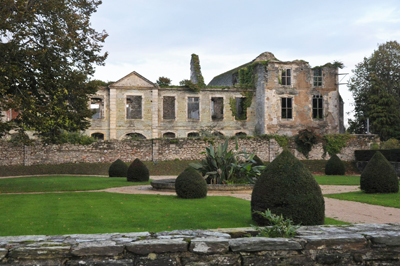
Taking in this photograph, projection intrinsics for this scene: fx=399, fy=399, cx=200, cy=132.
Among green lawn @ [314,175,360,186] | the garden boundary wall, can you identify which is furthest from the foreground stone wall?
the garden boundary wall

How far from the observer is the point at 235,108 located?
122 feet

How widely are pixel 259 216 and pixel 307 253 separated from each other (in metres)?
2.85

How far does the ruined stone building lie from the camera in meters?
34.8

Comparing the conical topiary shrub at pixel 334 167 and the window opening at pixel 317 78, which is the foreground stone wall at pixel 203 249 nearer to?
the conical topiary shrub at pixel 334 167

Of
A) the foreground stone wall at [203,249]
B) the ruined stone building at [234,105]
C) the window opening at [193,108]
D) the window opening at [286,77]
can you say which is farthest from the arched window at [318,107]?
the foreground stone wall at [203,249]

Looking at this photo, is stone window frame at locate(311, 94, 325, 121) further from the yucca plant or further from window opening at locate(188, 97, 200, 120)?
Result: the yucca plant

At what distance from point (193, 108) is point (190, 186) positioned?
2637 centimetres

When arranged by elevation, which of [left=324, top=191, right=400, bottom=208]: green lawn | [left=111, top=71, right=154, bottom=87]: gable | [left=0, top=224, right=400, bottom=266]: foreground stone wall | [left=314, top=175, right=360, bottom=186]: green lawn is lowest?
[left=314, top=175, right=360, bottom=186]: green lawn

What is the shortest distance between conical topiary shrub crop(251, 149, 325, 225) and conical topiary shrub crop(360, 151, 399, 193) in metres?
7.65

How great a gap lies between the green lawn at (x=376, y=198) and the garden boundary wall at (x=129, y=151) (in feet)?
49.3

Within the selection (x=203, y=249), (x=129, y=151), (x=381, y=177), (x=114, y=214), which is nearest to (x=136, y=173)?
(x=129, y=151)

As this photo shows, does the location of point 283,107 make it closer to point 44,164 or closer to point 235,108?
point 235,108

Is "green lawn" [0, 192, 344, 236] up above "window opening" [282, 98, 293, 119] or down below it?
below

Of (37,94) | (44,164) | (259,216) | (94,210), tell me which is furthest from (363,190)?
(44,164)
